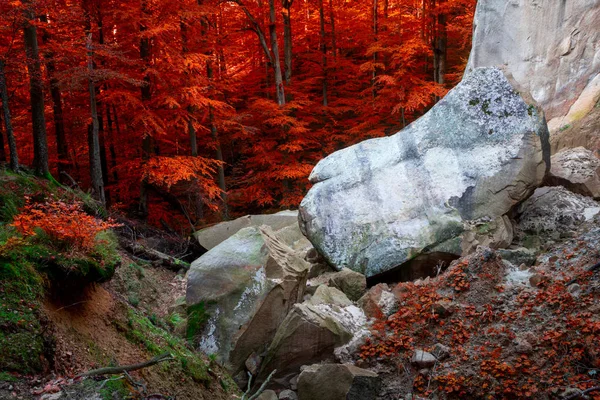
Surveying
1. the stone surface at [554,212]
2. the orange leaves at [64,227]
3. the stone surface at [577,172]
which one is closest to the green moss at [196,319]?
the orange leaves at [64,227]

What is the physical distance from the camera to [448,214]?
26.7 ft

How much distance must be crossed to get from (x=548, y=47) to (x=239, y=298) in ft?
37.0

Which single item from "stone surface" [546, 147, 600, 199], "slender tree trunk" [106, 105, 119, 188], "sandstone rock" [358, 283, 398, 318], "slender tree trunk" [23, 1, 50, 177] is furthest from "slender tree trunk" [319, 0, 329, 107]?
"sandstone rock" [358, 283, 398, 318]

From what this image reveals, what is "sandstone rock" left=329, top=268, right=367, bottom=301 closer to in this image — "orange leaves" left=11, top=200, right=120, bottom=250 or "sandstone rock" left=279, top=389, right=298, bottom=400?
"sandstone rock" left=279, top=389, right=298, bottom=400

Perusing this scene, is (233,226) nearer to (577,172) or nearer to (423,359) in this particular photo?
(423,359)

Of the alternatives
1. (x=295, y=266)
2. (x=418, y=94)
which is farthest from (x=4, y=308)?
(x=418, y=94)

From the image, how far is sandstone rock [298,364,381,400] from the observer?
16.8ft

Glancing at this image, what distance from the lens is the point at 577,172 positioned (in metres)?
9.31

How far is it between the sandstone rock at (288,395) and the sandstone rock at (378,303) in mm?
1717

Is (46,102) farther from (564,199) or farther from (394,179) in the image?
(564,199)

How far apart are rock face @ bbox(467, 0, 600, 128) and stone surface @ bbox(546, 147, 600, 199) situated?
164 cm

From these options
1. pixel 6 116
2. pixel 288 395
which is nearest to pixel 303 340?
pixel 288 395

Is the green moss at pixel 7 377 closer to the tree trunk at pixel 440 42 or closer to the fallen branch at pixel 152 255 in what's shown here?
the fallen branch at pixel 152 255

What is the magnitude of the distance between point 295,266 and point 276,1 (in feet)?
39.4
